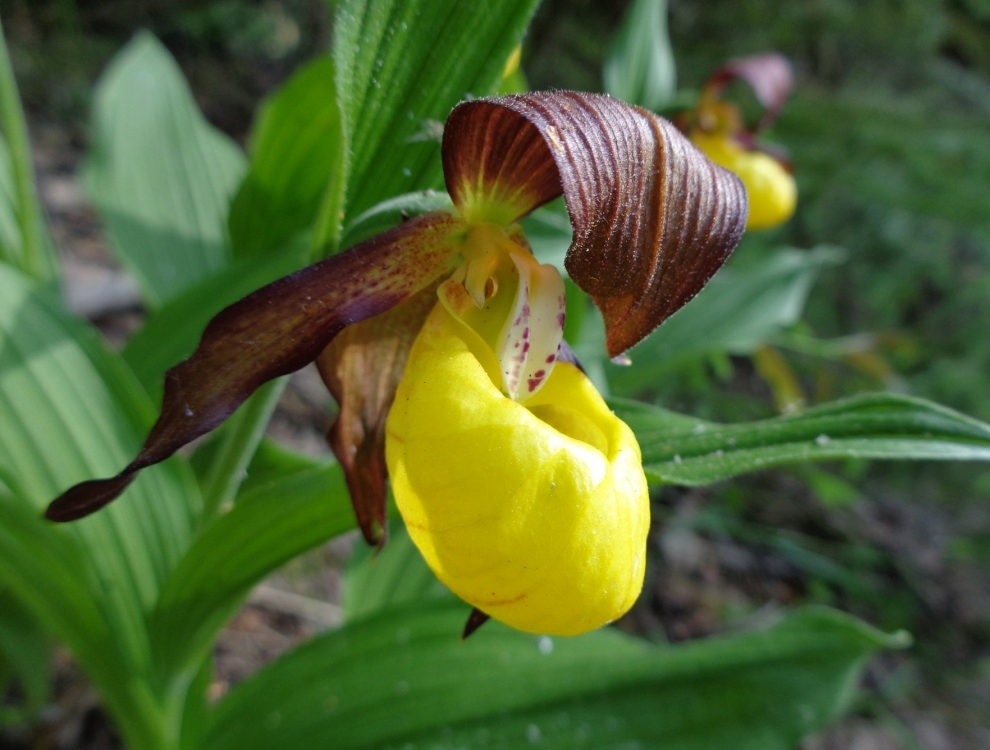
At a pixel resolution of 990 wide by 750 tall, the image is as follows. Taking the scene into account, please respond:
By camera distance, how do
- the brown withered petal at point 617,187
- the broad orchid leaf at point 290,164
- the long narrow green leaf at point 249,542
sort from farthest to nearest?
the broad orchid leaf at point 290,164 → the long narrow green leaf at point 249,542 → the brown withered petal at point 617,187

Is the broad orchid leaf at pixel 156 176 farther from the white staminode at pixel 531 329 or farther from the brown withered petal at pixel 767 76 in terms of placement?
the brown withered petal at pixel 767 76

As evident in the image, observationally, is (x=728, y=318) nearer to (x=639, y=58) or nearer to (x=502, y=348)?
(x=639, y=58)

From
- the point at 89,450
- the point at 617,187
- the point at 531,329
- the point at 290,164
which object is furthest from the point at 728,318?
the point at 89,450

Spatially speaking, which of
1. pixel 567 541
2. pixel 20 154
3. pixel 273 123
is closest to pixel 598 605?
pixel 567 541

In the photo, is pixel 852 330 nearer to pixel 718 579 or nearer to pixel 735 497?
pixel 735 497

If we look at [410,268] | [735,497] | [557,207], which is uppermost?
[410,268]

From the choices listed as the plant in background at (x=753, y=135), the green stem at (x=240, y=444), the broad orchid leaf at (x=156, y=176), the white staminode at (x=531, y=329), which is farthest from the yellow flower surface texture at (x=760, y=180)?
the green stem at (x=240, y=444)

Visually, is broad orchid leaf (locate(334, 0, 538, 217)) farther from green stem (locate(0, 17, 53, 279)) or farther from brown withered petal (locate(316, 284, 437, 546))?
green stem (locate(0, 17, 53, 279))
